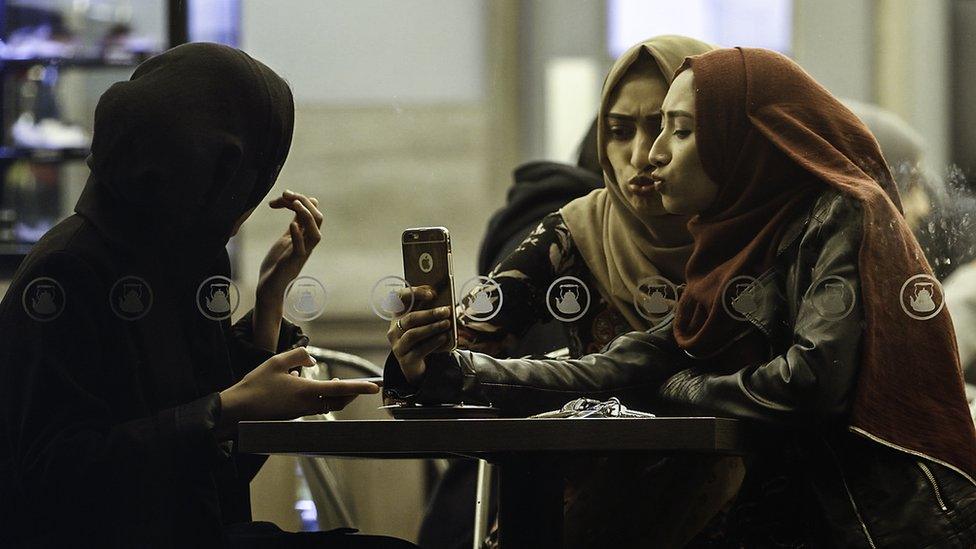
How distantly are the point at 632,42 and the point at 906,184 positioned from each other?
424 millimetres

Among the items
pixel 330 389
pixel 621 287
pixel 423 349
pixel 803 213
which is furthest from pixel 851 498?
pixel 330 389

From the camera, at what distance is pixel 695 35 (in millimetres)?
2031

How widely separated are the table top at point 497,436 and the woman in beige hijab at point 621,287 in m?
0.24

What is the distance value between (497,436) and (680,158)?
0.48 metres

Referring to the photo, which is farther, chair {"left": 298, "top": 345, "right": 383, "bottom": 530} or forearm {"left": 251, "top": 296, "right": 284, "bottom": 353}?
chair {"left": 298, "top": 345, "right": 383, "bottom": 530}

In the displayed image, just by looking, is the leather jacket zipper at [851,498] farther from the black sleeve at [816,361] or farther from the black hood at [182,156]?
the black hood at [182,156]

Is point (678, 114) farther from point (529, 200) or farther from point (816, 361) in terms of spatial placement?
point (529, 200)

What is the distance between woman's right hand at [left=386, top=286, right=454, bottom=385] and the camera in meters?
1.91

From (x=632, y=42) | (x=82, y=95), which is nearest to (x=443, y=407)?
(x=632, y=42)

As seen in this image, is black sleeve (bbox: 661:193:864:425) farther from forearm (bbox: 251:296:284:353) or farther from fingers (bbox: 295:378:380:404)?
forearm (bbox: 251:296:284:353)

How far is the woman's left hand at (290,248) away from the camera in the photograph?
2.05 metres

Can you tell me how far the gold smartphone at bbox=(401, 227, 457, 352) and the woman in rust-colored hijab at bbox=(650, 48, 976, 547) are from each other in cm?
29

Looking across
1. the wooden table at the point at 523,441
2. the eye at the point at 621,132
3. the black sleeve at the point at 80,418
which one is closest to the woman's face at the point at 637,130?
the eye at the point at 621,132

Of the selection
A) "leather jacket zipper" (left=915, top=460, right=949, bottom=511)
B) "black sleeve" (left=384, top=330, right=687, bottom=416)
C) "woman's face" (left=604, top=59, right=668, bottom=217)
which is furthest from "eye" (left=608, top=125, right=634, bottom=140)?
"leather jacket zipper" (left=915, top=460, right=949, bottom=511)
